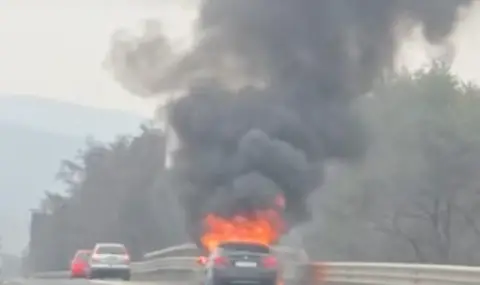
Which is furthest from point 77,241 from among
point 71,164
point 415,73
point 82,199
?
point 415,73

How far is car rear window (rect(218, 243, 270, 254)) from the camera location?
29.0 meters

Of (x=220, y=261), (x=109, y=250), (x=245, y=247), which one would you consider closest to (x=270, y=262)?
(x=245, y=247)

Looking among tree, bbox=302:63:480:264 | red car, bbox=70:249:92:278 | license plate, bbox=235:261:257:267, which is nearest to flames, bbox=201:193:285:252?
license plate, bbox=235:261:257:267

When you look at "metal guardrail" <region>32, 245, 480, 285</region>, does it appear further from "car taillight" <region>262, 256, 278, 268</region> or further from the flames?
"car taillight" <region>262, 256, 278, 268</region>

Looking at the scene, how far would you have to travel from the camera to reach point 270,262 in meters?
29.1

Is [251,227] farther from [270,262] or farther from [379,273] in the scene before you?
[379,273]

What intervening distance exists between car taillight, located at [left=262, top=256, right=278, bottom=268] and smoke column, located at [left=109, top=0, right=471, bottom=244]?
11367mm

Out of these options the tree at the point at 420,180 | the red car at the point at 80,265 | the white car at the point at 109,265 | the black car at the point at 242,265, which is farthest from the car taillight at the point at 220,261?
the tree at the point at 420,180

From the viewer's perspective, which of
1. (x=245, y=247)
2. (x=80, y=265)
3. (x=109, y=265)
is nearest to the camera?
(x=245, y=247)

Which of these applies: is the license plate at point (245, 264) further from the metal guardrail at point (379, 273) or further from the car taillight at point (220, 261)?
the metal guardrail at point (379, 273)

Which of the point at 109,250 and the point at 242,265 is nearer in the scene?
the point at 242,265

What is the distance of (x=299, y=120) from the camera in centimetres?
4231

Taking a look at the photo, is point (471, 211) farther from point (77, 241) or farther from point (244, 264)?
point (77, 241)

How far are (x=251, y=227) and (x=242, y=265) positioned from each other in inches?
416
